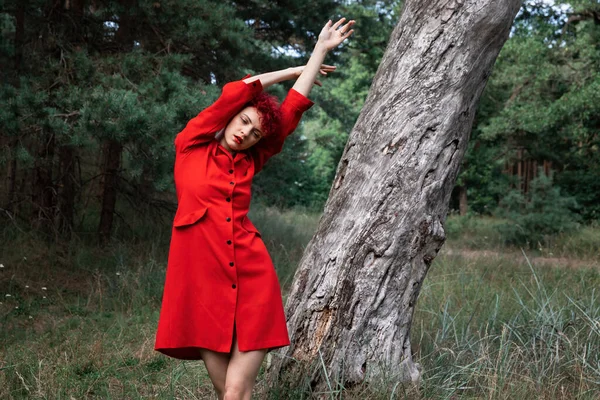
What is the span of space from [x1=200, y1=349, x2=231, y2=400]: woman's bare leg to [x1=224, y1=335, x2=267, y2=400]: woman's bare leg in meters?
0.07

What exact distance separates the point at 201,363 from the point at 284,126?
6.83 ft

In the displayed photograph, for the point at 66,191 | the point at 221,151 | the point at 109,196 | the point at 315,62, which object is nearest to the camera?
the point at 221,151

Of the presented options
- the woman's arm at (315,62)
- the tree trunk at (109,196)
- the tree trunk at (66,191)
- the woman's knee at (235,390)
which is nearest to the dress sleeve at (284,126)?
the woman's arm at (315,62)

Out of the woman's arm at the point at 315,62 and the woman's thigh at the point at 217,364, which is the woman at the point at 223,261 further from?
the woman's arm at the point at 315,62

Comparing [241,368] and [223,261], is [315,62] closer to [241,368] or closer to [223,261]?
[223,261]

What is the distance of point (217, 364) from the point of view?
9.55 ft

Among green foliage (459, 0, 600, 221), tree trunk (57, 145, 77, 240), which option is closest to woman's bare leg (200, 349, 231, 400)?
tree trunk (57, 145, 77, 240)

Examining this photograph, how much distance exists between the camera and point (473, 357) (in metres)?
3.97

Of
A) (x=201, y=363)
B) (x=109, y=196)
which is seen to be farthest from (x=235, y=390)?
(x=109, y=196)

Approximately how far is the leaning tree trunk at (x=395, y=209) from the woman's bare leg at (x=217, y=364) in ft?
1.93

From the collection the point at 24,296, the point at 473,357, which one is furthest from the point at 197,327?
the point at 24,296

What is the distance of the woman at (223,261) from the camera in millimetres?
2822

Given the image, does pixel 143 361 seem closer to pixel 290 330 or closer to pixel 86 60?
pixel 290 330

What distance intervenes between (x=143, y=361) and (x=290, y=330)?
168cm
